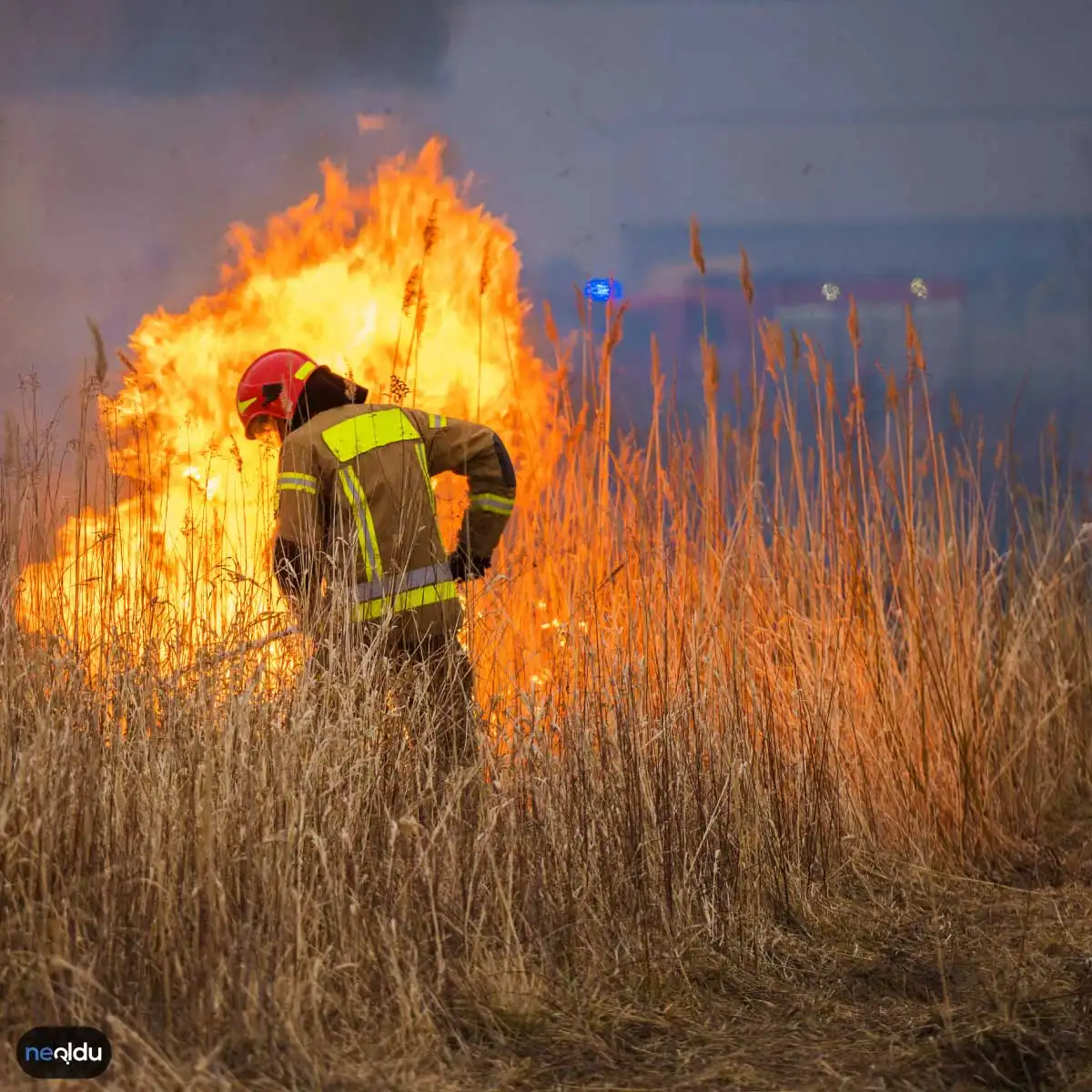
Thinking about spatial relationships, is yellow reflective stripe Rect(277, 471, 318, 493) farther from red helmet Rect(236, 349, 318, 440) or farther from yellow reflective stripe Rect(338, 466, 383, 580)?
red helmet Rect(236, 349, 318, 440)

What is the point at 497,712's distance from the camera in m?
3.34

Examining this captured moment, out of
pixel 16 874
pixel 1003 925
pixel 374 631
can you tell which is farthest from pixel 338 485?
pixel 1003 925

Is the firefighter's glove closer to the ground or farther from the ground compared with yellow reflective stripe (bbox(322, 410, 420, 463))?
closer to the ground

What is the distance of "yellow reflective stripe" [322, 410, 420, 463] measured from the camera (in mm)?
3773

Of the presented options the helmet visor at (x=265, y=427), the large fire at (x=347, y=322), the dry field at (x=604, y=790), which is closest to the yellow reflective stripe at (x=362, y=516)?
the dry field at (x=604, y=790)

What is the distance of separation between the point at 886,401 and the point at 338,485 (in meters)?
1.66

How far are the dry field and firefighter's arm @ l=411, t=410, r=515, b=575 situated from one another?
229mm

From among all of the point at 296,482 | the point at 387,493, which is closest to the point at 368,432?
the point at 387,493

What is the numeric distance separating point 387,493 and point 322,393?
39 cm

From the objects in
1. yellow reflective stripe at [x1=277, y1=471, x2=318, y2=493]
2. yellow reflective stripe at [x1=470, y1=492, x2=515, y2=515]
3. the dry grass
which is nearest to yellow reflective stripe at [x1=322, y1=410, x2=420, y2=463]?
yellow reflective stripe at [x1=277, y1=471, x2=318, y2=493]

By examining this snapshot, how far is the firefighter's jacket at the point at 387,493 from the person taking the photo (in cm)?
367

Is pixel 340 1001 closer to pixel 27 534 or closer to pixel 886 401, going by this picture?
pixel 27 534

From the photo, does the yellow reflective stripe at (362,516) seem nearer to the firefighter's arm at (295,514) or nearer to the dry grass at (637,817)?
the firefighter's arm at (295,514)

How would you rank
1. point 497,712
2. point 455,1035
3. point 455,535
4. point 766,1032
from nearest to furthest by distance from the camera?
point 455,1035
point 766,1032
point 497,712
point 455,535
